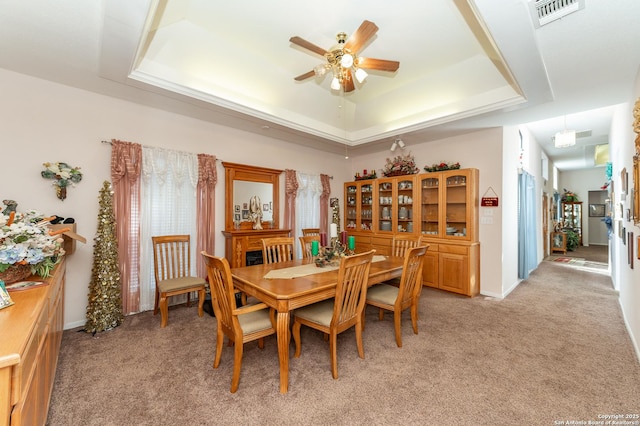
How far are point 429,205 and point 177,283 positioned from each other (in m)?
3.93

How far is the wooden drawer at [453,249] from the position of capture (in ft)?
13.4

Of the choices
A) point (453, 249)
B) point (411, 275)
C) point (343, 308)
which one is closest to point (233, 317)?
point (343, 308)

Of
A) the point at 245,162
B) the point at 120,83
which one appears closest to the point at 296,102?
the point at 245,162

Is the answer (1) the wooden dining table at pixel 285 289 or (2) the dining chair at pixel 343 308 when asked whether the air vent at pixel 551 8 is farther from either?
(1) the wooden dining table at pixel 285 289

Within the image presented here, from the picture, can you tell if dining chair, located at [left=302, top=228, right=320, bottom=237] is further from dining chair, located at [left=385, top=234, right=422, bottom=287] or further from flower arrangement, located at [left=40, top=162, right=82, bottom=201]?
flower arrangement, located at [left=40, top=162, right=82, bottom=201]

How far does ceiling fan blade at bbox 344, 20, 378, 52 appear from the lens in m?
2.08

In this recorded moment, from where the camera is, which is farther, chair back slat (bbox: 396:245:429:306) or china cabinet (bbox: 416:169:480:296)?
china cabinet (bbox: 416:169:480:296)

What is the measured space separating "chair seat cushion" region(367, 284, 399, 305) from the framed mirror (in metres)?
2.19

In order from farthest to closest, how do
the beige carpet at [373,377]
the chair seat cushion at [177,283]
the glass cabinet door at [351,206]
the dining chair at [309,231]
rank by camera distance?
the glass cabinet door at [351,206], the dining chair at [309,231], the chair seat cushion at [177,283], the beige carpet at [373,377]

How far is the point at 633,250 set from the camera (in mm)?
2703

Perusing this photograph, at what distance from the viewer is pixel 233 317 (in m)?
1.90

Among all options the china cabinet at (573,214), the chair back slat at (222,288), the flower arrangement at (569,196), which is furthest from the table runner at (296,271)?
the china cabinet at (573,214)

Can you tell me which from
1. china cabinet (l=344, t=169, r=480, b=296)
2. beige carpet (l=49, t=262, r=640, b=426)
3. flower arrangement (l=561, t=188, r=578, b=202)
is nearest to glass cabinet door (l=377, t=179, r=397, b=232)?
china cabinet (l=344, t=169, r=480, b=296)

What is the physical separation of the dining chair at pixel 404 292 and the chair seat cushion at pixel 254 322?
1.12 meters
